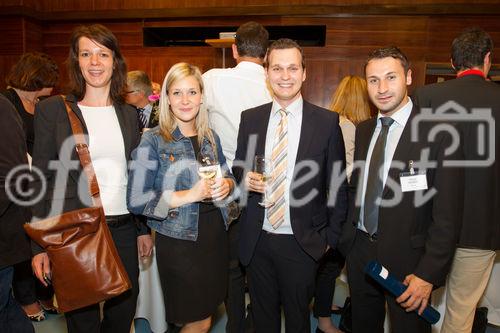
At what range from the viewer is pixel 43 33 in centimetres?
720

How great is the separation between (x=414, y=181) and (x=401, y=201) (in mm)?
109

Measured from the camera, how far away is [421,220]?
1.78 meters

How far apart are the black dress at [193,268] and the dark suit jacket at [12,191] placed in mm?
639

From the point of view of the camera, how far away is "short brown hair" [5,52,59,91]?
3295 millimetres

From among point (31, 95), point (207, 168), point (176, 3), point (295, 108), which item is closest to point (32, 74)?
point (31, 95)

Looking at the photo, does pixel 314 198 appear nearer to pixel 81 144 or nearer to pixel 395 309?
pixel 395 309

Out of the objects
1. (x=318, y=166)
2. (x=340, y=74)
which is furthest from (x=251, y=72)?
(x=340, y=74)

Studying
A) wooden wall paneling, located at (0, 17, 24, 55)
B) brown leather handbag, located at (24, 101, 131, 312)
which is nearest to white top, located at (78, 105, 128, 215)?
brown leather handbag, located at (24, 101, 131, 312)

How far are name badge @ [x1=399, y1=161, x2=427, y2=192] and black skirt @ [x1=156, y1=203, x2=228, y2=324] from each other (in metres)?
0.92

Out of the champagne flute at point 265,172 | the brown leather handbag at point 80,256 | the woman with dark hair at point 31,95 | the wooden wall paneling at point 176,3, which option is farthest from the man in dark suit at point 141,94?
the wooden wall paneling at point 176,3

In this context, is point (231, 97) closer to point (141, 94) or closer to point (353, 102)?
point (353, 102)

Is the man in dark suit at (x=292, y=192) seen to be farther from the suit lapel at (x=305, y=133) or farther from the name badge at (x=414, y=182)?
the name badge at (x=414, y=182)

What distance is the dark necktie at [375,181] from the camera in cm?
186

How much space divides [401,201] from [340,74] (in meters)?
4.85
